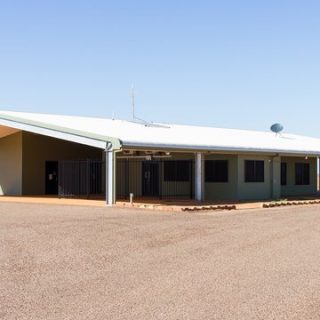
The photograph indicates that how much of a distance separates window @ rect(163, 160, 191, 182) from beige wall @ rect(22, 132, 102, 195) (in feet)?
20.2

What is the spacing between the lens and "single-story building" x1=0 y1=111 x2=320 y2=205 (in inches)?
1112

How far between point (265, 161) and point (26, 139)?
12215mm

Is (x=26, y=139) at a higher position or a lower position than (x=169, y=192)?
higher

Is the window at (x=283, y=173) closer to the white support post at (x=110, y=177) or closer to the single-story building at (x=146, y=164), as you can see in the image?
the single-story building at (x=146, y=164)

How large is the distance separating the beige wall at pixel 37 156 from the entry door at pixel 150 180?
5007 millimetres

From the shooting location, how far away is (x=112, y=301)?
7.81 metres

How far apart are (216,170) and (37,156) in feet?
31.3

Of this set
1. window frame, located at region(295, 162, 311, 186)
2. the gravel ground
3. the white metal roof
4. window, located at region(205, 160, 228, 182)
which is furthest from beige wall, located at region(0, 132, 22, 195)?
window frame, located at region(295, 162, 311, 186)

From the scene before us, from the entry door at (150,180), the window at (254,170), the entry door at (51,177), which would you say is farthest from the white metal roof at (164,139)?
the entry door at (51,177)

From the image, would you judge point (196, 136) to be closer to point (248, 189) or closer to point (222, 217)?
point (248, 189)

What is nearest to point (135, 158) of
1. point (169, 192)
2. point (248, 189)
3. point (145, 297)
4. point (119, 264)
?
point (169, 192)

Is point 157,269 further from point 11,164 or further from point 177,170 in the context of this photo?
point 11,164

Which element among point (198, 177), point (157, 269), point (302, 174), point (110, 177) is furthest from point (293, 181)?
point (157, 269)

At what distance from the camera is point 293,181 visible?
35781 mm
